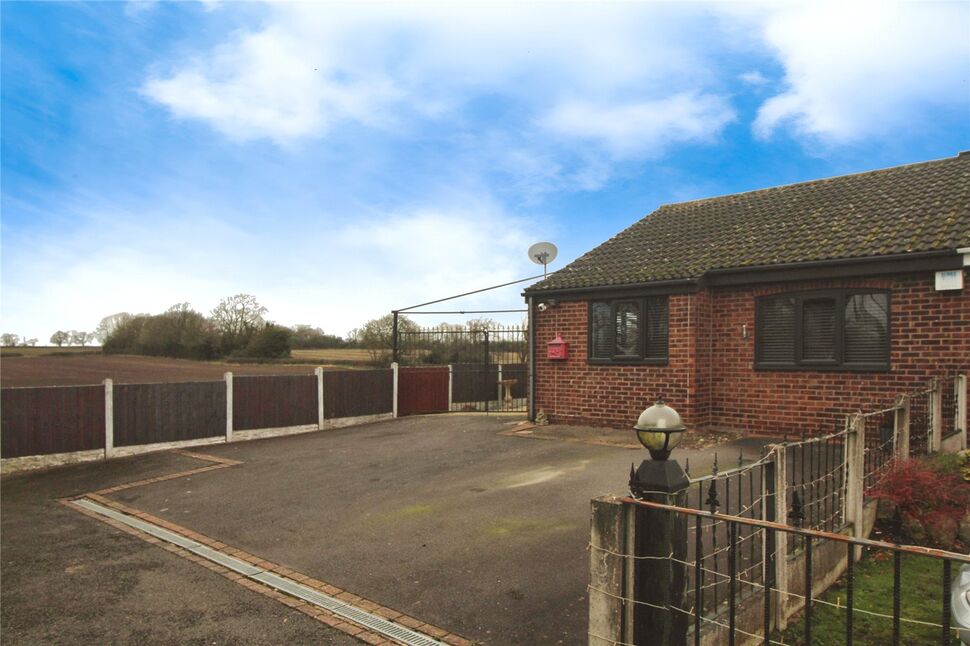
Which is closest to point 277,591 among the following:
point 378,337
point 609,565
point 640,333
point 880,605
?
point 609,565

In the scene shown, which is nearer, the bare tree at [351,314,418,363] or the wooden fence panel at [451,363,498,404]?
the wooden fence panel at [451,363,498,404]

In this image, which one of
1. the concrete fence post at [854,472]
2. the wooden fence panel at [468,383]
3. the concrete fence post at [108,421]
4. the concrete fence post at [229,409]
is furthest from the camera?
the wooden fence panel at [468,383]

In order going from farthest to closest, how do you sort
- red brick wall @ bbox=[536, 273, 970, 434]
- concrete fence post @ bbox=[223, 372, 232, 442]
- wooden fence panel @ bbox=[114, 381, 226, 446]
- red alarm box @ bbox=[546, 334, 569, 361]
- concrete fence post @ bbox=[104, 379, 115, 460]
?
concrete fence post @ bbox=[223, 372, 232, 442], red alarm box @ bbox=[546, 334, 569, 361], wooden fence panel @ bbox=[114, 381, 226, 446], concrete fence post @ bbox=[104, 379, 115, 460], red brick wall @ bbox=[536, 273, 970, 434]

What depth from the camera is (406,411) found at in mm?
17438

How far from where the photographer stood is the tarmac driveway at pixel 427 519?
188 inches

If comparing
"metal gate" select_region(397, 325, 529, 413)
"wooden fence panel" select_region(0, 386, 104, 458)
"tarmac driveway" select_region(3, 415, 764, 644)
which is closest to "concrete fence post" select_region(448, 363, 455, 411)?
"metal gate" select_region(397, 325, 529, 413)

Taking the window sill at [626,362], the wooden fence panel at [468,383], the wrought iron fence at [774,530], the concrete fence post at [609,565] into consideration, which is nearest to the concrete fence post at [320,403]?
the wooden fence panel at [468,383]

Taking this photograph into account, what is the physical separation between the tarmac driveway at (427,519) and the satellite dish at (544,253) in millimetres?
4808

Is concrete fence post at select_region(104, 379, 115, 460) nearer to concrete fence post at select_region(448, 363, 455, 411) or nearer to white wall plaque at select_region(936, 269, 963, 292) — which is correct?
concrete fence post at select_region(448, 363, 455, 411)

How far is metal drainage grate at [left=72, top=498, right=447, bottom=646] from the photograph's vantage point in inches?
168

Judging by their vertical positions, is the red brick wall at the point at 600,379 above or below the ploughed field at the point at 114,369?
above

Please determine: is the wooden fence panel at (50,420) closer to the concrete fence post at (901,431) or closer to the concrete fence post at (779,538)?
the concrete fence post at (779,538)

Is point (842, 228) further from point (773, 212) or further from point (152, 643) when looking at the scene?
point (152, 643)

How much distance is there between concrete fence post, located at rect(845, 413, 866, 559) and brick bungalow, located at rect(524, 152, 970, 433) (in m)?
4.97
